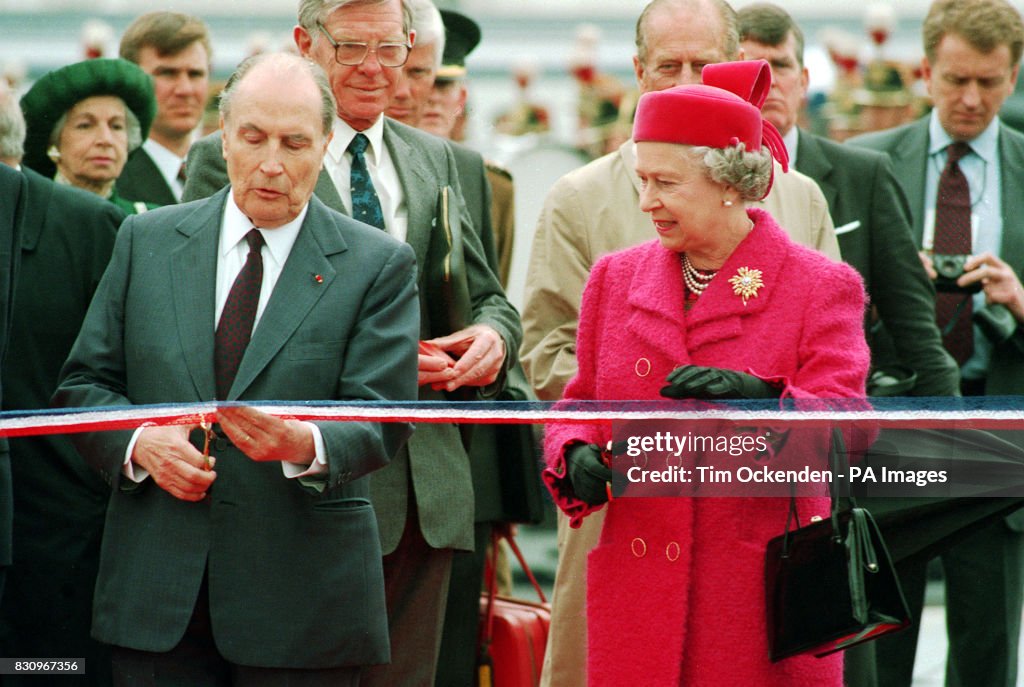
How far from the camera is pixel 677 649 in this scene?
3922 millimetres

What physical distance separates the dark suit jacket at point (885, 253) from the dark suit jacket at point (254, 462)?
2168mm

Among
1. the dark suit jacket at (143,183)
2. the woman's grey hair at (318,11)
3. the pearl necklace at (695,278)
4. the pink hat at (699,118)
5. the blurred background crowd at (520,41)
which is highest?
the woman's grey hair at (318,11)

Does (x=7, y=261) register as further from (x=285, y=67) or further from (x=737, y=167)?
(x=737, y=167)

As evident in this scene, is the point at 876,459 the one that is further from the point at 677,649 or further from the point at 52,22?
the point at 52,22

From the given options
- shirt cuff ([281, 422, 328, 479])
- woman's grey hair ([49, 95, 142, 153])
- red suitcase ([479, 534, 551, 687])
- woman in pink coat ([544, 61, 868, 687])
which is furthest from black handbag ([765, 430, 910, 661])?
woman's grey hair ([49, 95, 142, 153])

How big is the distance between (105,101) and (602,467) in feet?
9.72

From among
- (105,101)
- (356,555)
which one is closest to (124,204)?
(105,101)

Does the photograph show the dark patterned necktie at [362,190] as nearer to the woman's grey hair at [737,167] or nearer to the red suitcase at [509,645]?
the woman's grey hair at [737,167]

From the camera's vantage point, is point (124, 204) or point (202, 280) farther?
point (124, 204)

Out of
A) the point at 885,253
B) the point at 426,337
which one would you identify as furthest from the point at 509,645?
the point at 885,253

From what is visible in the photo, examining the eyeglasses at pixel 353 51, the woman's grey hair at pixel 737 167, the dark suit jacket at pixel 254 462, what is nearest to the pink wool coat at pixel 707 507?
the woman's grey hair at pixel 737 167

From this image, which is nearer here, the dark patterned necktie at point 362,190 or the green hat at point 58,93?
the dark patterned necktie at point 362,190

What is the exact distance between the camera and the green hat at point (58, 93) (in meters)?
6.05

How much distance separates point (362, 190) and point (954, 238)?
2443 mm
